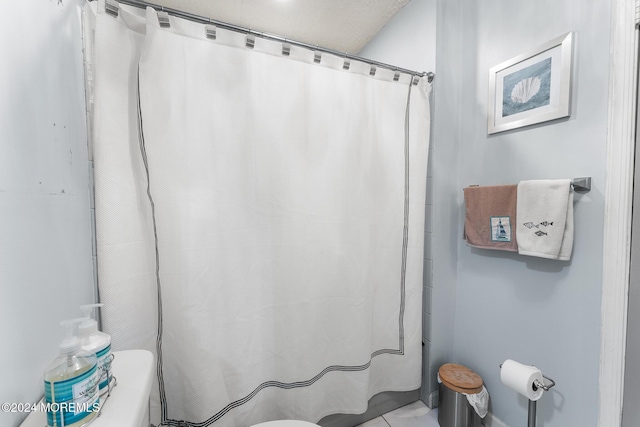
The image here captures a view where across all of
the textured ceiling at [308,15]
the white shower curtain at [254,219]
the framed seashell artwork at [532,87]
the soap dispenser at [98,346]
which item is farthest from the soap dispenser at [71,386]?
the textured ceiling at [308,15]

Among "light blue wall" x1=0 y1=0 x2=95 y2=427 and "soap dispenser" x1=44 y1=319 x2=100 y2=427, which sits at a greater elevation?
"light blue wall" x1=0 y1=0 x2=95 y2=427

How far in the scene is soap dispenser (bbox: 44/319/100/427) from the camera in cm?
45

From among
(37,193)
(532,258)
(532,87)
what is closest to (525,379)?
(532,258)

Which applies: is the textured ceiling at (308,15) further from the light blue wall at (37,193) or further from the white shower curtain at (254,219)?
the light blue wall at (37,193)

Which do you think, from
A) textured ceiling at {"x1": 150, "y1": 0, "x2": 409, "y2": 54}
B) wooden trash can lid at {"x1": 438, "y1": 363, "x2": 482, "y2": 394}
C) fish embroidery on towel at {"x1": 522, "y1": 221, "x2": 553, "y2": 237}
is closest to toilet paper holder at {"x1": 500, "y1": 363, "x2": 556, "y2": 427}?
wooden trash can lid at {"x1": 438, "y1": 363, "x2": 482, "y2": 394}

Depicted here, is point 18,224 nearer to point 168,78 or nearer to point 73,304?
point 73,304

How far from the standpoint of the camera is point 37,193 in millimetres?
542

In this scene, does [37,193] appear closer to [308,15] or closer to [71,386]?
[71,386]

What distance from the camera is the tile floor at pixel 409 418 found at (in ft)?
4.35

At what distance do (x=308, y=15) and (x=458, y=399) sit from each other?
91.4 inches

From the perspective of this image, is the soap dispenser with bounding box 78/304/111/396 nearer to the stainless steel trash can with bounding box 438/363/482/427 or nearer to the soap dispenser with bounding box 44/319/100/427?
the soap dispenser with bounding box 44/319/100/427

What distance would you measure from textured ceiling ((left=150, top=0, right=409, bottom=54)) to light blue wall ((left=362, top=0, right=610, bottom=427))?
280 millimetres

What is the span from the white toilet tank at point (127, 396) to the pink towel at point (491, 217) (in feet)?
4.58

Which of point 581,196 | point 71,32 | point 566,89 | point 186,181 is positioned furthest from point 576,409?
point 71,32
